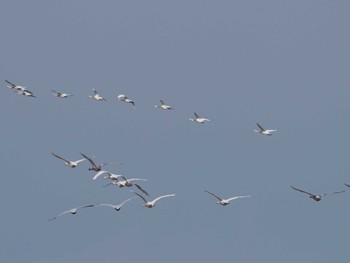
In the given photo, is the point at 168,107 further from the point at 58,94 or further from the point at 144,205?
the point at 144,205

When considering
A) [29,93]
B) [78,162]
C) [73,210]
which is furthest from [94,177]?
[29,93]

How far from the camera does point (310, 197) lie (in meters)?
117

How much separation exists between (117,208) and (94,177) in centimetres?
647

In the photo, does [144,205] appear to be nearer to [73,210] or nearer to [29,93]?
[73,210]

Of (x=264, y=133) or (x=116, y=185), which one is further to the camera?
(x=264, y=133)

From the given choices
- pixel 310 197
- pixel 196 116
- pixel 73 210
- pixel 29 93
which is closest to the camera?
pixel 73 210

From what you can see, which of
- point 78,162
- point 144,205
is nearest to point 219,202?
point 144,205

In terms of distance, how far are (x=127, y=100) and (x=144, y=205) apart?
18441 millimetres

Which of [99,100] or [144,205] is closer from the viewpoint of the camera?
[144,205]

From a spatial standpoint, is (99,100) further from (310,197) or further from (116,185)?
(310,197)

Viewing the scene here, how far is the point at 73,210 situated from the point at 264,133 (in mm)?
30917

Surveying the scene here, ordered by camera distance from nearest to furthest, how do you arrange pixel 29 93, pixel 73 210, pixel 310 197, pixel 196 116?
pixel 73 210
pixel 310 197
pixel 29 93
pixel 196 116

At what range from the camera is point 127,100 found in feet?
433

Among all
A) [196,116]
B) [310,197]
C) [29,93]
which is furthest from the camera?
[196,116]
